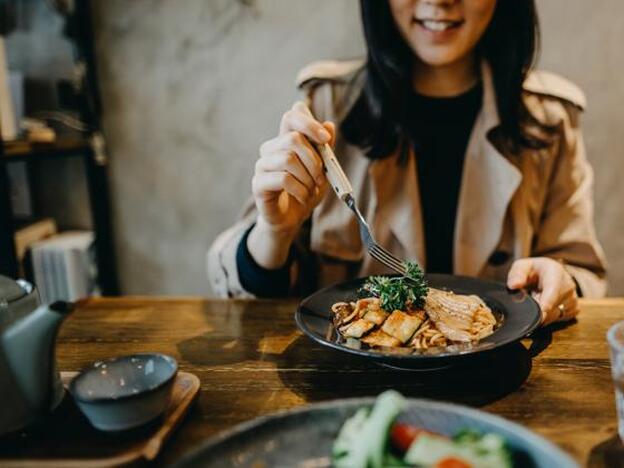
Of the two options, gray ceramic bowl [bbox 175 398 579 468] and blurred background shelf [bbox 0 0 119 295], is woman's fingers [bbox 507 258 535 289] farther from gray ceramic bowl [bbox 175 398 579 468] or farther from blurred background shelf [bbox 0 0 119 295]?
blurred background shelf [bbox 0 0 119 295]

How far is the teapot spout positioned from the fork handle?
559mm

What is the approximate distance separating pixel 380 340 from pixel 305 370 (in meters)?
0.14

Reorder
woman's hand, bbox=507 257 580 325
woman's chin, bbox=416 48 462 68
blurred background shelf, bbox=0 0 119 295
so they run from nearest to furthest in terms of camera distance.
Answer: woman's hand, bbox=507 257 580 325 < woman's chin, bbox=416 48 462 68 < blurred background shelf, bbox=0 0 119 295

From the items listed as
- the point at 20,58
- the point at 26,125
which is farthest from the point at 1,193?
the point at 20,58

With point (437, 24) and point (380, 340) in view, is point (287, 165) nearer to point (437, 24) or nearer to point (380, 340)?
point (380, 340)

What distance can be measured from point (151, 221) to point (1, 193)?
825 mm

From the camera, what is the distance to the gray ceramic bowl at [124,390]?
711 mm

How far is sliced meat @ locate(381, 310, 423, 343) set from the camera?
924 mm

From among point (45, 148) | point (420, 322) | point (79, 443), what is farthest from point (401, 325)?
point (45, 148)

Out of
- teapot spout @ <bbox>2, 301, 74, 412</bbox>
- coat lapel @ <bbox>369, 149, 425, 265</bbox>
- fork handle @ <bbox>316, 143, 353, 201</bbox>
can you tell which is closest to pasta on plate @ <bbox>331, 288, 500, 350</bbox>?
fork handle @ <bbox>316, 143, 353, 201</bbox>

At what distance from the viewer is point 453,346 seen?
87 centimetres

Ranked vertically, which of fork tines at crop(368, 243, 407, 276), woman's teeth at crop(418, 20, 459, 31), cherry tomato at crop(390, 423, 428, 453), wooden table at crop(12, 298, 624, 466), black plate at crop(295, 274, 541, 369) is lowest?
wooden table at crop(12, 298, 624, 466)

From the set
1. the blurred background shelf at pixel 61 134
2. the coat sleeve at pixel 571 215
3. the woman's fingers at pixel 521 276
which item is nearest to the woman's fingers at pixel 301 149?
the woman's fingers at pixel 521 276

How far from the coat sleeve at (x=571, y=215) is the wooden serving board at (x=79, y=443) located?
1.16m
